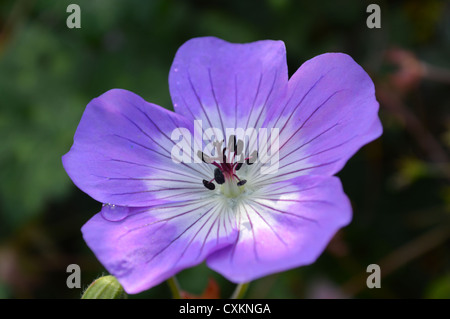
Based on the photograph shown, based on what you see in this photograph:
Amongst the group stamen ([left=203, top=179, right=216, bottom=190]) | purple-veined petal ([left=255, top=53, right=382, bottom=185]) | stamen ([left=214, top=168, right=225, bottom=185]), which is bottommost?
stamen ([left=203, top=179, right=216, bottom=190])

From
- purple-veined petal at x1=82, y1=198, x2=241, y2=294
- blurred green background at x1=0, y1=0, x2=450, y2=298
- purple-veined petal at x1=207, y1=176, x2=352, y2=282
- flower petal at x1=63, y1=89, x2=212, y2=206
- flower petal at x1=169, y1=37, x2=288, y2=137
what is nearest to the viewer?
purple-veined petal at x1=207, y1=176, x2=352, y2=282

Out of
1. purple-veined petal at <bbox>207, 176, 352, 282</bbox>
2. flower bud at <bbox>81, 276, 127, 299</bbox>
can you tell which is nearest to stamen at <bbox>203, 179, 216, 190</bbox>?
purple-veined petal at <bbox>207, 176, 352, 282</bbox>

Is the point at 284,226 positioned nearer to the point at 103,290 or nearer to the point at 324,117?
the point at 324,117

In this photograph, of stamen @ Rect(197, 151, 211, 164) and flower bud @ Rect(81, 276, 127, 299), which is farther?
stamen @ Rect(197, 151, 211, 164)

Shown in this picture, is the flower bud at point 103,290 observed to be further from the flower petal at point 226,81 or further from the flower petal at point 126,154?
the flower petal at point 226,81

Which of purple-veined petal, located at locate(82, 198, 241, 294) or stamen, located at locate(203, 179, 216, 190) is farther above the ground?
stamen, located at locate(203, 179, 216, 190)

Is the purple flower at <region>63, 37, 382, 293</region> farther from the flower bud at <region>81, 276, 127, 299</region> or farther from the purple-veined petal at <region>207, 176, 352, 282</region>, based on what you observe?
the flower bud at <region>81, 276, 127, 299</region>

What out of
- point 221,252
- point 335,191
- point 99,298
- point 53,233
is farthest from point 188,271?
point 335,191

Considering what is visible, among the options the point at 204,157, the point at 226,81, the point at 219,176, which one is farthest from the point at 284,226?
the point at 226,81
